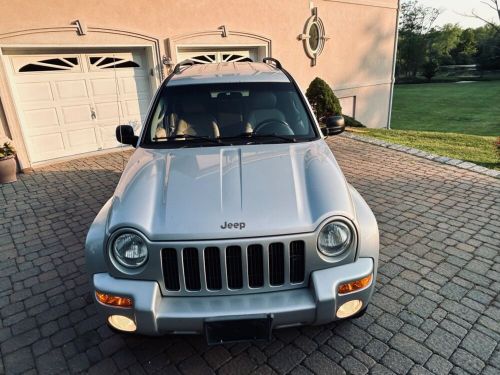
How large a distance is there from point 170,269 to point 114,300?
0.41 metres

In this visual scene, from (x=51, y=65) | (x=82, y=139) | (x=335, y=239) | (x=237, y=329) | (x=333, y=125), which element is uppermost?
(x=51, y=65)

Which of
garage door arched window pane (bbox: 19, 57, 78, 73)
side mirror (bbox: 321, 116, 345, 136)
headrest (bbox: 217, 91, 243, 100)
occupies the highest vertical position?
garage door arched window pane (bbox: 19, 57, 78, 73)

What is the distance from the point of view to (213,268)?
2203mm

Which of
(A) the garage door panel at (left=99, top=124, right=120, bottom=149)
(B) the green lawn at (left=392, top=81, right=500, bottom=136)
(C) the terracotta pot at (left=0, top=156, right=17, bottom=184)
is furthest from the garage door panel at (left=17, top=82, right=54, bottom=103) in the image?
(B) the green lawn at (left=392, top=81, right=500, bottom=136)

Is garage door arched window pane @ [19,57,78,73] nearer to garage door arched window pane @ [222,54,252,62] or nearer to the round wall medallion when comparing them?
garage door arched window pane @ [222,54,252,62]

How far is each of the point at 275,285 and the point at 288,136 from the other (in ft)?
5.21

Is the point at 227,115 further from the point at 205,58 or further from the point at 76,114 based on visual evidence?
the point at 205,58

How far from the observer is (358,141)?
31.0 feet

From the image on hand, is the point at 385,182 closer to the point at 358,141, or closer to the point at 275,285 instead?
the point at 358,141

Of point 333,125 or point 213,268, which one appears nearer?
point 213,268

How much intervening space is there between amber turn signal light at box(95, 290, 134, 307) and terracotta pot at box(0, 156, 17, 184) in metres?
6.20

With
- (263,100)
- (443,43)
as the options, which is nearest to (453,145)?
(263,100)

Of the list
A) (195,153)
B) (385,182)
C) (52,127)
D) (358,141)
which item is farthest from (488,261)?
(52,127)

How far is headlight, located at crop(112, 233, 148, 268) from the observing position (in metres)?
2.20
